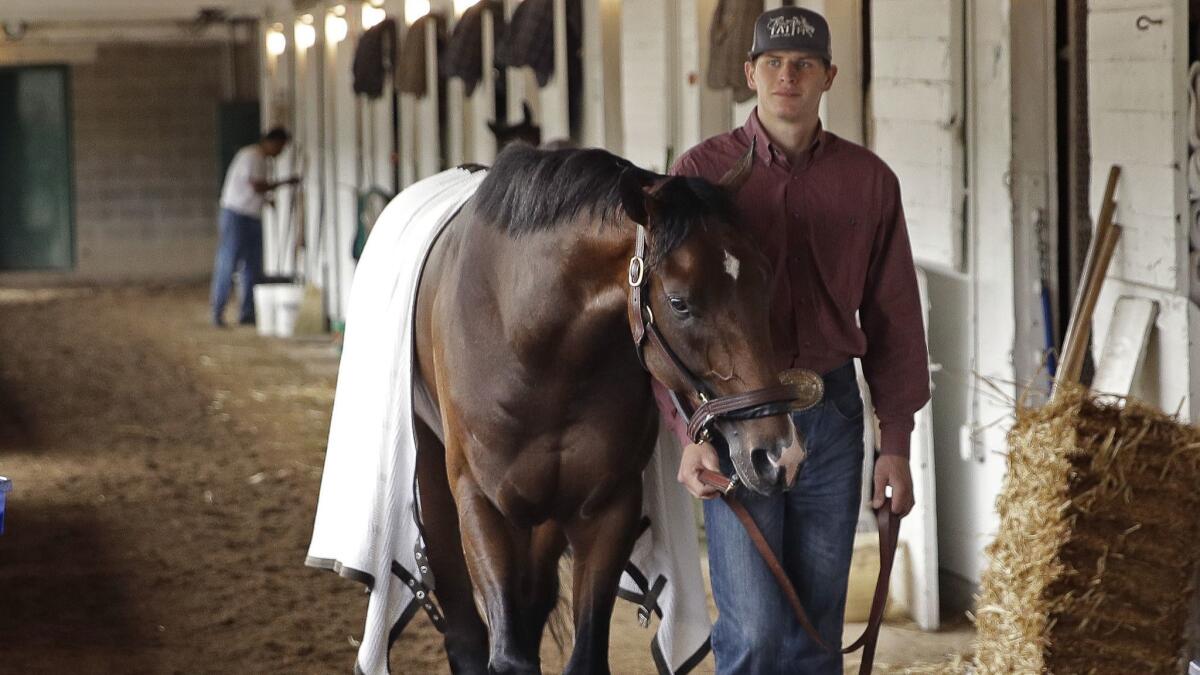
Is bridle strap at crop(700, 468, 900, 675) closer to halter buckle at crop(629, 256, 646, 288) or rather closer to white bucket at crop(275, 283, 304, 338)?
halter buckle at crop(629, 256, 646, 288)

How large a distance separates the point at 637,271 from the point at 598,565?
0.79m

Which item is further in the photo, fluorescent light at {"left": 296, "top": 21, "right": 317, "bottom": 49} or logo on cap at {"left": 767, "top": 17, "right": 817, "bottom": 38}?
fluorescent light at {"left": 296, "top": 21, "right": 317, "bottom": 49}

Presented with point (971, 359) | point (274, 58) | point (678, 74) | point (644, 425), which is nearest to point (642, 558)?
point (644, 425)

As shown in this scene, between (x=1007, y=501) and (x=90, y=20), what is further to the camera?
(x=90, y=20)

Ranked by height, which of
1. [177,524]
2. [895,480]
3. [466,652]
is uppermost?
[895,480]

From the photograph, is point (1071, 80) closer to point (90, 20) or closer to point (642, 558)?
point (642, 558)

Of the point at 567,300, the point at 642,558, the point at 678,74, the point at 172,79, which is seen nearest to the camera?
the point at 567,300

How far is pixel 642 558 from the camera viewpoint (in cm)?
355

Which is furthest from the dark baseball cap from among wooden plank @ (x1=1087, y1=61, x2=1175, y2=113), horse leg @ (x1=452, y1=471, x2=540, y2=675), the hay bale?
wooden plank @ (x1=1087, y1=61, x2=1175, y2=113)

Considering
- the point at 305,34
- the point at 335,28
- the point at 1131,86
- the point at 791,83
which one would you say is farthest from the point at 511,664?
the point at 305,34

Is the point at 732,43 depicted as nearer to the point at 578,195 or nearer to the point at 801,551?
the point at 578,195

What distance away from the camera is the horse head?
2592 millimetres

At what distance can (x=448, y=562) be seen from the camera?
370 cm

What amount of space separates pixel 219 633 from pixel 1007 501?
2.40 meters
